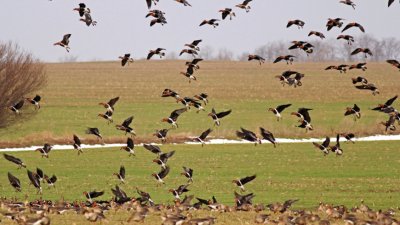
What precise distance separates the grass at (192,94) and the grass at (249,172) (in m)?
8.66

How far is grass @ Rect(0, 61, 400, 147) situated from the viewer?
205ft

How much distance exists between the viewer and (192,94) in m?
94.0

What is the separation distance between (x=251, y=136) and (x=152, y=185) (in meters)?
13.8

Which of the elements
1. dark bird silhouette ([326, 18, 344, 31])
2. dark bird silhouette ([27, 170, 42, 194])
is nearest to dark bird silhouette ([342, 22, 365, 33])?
dark bird silhouette ([326, 18, 344, 31])

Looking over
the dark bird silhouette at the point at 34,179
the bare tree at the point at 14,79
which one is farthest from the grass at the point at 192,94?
the dark bird silhouette at the point at 34,179

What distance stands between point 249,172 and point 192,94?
55395mm

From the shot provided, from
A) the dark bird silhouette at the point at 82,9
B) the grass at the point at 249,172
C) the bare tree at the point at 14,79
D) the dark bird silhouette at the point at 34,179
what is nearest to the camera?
the dark bird silhouette at the point at 82,9

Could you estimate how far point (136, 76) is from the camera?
125 meters

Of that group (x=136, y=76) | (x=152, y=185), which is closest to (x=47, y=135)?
(x=152, y=185)

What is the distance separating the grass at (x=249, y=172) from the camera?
30.1 metres

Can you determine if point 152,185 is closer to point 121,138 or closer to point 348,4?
point 348,4

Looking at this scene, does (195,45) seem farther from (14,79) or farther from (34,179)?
(14,79)

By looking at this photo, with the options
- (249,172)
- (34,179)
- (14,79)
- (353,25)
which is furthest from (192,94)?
(353,25)

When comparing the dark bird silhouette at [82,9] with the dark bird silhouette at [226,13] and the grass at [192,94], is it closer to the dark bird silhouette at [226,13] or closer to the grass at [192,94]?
the dark bird silhouette at [226,13]
